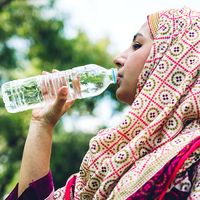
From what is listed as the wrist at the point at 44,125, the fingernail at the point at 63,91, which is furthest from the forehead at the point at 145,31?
the wrist at the point at 44,125

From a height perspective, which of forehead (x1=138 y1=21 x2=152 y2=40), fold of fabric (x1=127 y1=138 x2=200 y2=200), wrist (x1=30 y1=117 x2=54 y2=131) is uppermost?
forehead (x1=138 y1=21 x2=152 y2=40)

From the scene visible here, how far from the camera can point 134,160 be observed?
1869 mm

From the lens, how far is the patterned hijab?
1811mm

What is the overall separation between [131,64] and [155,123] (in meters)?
0.31

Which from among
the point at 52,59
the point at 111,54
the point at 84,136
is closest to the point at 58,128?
the point at 84,136

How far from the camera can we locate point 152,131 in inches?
73.9

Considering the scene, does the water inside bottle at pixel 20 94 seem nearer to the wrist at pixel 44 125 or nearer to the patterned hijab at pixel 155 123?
the wrist at pixel 44 125

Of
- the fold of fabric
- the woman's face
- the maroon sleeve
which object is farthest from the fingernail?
the fold of fabric

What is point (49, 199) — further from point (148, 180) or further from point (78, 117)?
point (78, 117)

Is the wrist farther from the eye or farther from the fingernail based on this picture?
the eye

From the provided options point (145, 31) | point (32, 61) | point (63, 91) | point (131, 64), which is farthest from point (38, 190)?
point (32, 61)

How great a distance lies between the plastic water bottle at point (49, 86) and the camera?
98.4 inches

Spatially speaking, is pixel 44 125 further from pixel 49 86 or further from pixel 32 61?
pixel 32 61

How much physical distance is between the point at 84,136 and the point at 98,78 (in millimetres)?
11693
